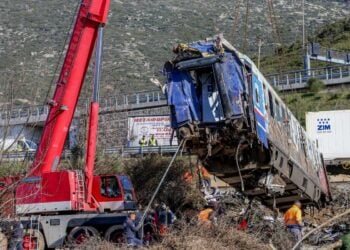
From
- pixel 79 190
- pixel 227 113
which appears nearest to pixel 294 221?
pixel 227 113

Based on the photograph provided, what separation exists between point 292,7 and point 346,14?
27.9 feet

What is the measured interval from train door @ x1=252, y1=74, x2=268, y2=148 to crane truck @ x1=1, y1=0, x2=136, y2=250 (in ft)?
15.2

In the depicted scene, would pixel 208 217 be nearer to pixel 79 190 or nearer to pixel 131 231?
pixel 131 231

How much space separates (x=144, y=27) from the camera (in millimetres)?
96812

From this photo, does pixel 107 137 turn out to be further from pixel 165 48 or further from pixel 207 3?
pixel 207 3

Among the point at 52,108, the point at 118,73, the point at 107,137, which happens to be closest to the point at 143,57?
the point at 118,73

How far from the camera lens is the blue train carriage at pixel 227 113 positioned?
14617mm

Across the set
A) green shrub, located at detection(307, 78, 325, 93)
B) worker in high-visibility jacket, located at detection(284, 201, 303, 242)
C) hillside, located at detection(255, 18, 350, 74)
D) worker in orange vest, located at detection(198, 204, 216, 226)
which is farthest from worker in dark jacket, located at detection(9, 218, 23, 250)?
hillside, located at detection(255, 18, 350, 74)

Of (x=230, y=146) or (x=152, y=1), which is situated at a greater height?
(x=152, y=1)

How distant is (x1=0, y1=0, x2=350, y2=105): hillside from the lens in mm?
76562

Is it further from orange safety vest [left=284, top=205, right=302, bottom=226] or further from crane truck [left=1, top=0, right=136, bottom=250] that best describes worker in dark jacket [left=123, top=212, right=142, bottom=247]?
orange safety vest [left=284, top=205, right=302, bottom=226]

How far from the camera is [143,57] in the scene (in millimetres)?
83188

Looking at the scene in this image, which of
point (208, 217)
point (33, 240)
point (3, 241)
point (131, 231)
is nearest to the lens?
point (3, 241)

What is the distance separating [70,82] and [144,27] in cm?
7936
